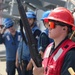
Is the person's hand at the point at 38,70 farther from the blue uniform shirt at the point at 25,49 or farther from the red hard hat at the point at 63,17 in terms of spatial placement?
the blue uniform shirt at the point at 25,49

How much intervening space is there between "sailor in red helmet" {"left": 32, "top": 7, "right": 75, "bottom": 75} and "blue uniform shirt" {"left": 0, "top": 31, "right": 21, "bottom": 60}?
3.11m

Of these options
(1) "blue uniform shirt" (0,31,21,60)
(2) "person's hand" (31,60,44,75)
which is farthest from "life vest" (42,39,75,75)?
(1) "blue uniform shirt" (0,31,21,60)

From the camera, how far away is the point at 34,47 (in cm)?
235

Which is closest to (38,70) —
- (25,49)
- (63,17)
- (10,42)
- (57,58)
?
(57,58)

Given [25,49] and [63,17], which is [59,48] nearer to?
[63,17]

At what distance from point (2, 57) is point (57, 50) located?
8.05 meters

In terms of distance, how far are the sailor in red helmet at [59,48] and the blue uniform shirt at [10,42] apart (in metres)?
3.11

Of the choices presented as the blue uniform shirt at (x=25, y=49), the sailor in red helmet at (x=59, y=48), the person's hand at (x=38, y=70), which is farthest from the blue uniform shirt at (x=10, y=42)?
the person's hand at (x=38, y=70)

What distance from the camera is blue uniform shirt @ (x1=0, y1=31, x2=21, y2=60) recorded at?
5910mm

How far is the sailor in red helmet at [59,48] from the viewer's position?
247 centimetres

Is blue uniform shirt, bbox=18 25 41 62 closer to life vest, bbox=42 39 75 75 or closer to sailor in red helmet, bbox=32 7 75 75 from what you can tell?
sailor in red helmet, bbox=32 7 75 75

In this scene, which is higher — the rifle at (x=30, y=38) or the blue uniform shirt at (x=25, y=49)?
the rifle at (x=30, y=38)

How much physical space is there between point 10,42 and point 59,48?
11.1ft

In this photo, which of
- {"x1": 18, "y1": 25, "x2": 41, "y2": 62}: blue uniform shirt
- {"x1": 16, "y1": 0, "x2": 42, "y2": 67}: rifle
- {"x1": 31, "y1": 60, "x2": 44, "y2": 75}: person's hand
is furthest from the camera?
{"x1": 18, "y1": 25, "x2": 41, "y2": 62}: blue uniform shirt
